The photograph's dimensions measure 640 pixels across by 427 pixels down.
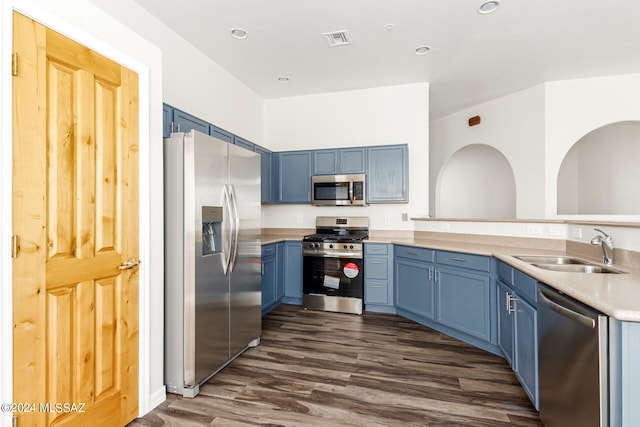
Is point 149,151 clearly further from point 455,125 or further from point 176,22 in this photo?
point 455,125

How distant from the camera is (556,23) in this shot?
115 inches

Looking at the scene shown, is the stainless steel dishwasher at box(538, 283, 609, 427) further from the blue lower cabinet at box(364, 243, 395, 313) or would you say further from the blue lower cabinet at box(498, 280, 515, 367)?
the blue lower cabinet at box(364, 243, 395, 313)

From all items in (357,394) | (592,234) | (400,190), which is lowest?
(357,394)

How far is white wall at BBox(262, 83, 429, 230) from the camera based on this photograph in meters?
4.37

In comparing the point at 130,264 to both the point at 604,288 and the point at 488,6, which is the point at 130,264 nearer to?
the point at 604,288

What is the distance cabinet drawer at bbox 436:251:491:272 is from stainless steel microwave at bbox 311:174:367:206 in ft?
4.35

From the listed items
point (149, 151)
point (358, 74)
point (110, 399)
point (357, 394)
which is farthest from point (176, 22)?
point (357, 394)

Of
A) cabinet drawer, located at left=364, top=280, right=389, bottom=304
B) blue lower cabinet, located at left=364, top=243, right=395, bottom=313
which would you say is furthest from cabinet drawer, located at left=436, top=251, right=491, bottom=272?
cabinet drawer, located at left=364, top=280, right=389, bottom=304

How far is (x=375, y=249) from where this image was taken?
393cm

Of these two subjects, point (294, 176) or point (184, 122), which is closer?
point (184, 122)

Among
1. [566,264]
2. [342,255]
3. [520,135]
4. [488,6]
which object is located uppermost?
[488,6]

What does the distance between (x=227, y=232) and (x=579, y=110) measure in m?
4.69

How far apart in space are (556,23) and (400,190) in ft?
7.31

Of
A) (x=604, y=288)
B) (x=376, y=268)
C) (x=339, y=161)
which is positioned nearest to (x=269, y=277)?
(x=376, y=268)
